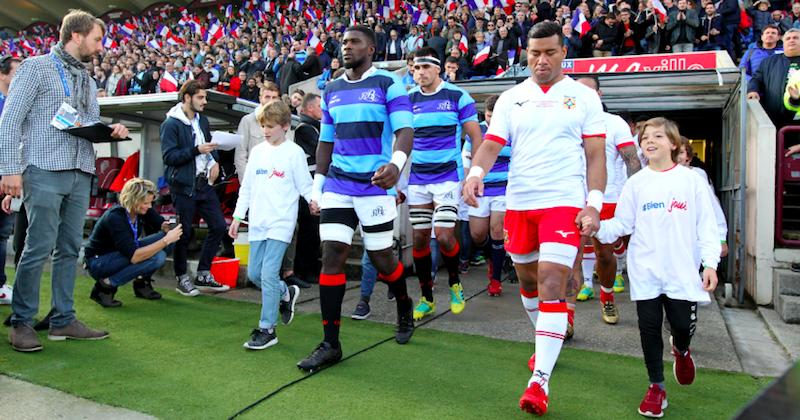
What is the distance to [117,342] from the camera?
14.6 ft

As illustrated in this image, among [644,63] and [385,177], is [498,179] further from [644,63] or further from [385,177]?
[644,63]

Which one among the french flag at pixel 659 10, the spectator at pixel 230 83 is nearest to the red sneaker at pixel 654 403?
the french flag at pixel 659 10

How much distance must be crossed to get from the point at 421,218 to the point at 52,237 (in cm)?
284

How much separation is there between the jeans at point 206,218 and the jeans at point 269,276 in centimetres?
215

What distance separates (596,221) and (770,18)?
11.1 m

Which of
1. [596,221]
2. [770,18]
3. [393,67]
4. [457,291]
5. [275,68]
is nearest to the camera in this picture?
[596,221]

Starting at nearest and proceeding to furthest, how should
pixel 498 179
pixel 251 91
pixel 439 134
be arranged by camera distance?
1. pixel 439 134
2. pixel 498 179
3. pixel 251 91

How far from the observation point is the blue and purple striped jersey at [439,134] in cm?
543

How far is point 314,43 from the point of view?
18797mm

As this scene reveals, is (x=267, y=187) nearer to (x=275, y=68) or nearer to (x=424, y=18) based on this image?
(x=275, y=68)

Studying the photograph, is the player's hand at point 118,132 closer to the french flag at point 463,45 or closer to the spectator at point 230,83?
the french flag at point 463,45

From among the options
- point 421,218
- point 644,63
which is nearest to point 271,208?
point 421,218

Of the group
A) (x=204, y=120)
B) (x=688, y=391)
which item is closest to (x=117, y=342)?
(x=204, y=120)

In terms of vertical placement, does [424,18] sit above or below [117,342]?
above
